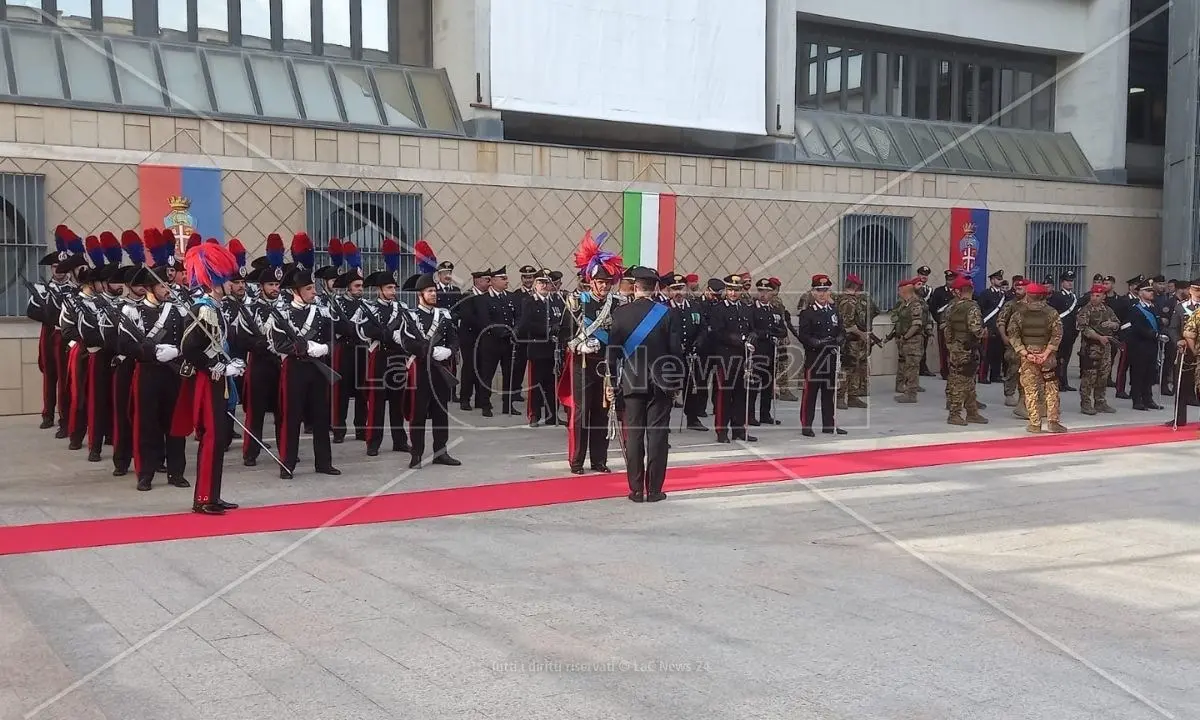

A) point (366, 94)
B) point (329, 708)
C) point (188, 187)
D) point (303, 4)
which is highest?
point (303, 4)

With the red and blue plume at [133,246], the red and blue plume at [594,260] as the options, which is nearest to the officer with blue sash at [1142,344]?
the red and blue plume at [594,260]

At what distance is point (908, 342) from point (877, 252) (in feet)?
15.4

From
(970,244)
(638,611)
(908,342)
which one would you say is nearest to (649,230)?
(908,342)

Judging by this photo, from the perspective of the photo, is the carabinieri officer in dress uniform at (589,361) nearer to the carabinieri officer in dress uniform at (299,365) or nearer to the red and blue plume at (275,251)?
the carabinieri officer in dress uniform at (299,365)

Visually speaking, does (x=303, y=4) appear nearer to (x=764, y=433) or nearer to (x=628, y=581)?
(x=764, y=433)

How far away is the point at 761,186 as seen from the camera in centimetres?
1839

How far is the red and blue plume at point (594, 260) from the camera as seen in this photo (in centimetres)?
901

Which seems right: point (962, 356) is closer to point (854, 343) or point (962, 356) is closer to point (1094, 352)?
point (854, 343)

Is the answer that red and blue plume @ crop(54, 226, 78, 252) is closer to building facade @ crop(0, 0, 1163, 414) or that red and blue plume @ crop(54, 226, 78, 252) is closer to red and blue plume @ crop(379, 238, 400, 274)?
building facade @ crop(0, 0, 1163, 414)

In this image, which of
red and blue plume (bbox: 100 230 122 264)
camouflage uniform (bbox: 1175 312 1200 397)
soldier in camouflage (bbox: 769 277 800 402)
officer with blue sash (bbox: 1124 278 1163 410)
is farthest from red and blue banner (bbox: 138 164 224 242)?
officer with blue sash (bbox: 1124 278 1163 410)

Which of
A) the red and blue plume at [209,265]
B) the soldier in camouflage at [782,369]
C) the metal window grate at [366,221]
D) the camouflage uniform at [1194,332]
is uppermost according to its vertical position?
the metal window grate at [366,221]

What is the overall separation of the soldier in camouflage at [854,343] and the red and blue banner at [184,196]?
8.36 m

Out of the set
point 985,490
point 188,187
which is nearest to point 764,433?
point 985,490

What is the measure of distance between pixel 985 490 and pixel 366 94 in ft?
36.7
